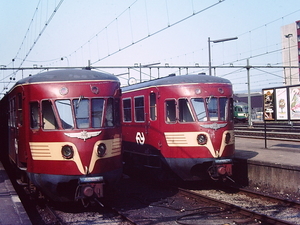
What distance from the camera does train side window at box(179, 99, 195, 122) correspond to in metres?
11.9

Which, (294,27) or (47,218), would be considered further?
(294,27)

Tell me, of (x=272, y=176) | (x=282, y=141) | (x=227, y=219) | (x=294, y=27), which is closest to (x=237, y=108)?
(x=294, y=27)

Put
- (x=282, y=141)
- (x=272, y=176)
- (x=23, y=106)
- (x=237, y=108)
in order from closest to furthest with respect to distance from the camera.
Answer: (x=23, y=106), (x=272, y=176), (x=282, y=141), (x=237, y=108)

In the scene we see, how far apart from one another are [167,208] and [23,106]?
430cm

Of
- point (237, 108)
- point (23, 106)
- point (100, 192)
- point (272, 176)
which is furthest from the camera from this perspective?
point (237, 108)

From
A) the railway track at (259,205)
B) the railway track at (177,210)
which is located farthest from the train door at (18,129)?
the railway track at (259,205)

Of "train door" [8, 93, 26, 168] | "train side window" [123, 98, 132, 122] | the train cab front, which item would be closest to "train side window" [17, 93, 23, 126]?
"train door" [8, 93, 26, 168]

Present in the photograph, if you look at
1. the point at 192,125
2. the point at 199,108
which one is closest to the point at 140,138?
the point at 192,125

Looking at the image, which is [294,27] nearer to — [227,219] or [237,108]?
[237,108]

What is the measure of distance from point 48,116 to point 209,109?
4.84 meters

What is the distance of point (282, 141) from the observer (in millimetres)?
21141

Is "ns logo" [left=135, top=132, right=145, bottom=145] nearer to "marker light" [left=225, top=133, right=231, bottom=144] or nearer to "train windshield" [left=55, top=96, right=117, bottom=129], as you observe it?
"marker light" [left=225, top=133, right=231, bottom=144]

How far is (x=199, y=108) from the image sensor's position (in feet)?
39.0

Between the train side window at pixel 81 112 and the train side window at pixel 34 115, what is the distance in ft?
2.93
